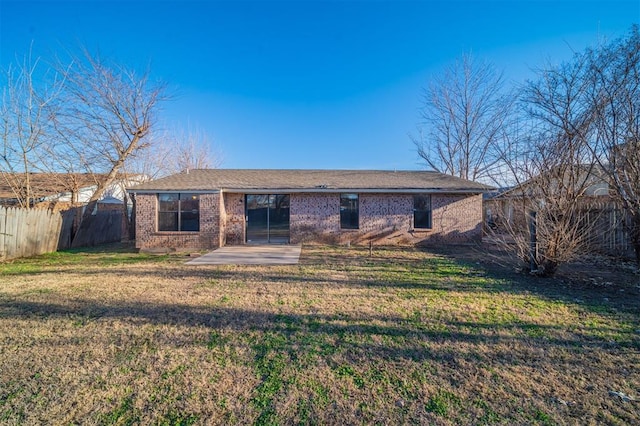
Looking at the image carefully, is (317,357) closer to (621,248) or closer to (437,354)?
(437,354)

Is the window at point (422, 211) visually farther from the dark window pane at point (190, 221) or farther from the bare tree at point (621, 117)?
the dark window pane at point (190, 221)

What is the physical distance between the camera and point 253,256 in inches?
374

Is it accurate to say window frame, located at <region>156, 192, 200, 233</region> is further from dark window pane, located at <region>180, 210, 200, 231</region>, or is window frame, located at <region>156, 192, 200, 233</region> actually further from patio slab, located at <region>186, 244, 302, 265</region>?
patio slab, located at <region>186, 244, 302, 265</region>

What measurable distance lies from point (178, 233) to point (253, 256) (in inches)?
156

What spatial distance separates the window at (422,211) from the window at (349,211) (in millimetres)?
2670

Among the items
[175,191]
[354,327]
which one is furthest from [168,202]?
[354,327]

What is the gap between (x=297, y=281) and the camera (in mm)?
6395

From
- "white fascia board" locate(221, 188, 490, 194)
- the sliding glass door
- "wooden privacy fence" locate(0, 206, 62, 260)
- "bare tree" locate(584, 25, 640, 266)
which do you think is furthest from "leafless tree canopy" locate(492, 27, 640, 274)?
"wooden privacy fence" locate(0, 206, 62, 260)

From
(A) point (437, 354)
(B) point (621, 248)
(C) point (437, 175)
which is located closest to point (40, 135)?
(A) point (437, 354)

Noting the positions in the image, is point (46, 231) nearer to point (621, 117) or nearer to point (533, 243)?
point (533, 243)

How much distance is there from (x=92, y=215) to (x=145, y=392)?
1400 centimetres

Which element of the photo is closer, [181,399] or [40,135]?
[181,399]

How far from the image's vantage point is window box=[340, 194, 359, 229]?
1240 cm

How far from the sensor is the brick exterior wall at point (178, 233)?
11.1m
